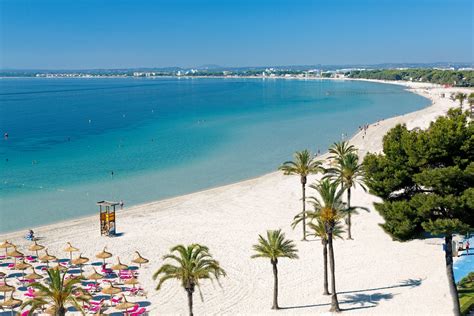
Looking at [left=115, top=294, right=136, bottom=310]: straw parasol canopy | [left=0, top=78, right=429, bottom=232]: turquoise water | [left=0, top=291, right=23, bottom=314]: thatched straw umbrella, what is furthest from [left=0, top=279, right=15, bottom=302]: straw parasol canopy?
[left=0, top=78, right=429, bottom=232]: turquoise water

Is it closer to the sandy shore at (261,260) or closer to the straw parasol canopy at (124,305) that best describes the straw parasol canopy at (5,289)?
the straw parasol canopy at (124,305)

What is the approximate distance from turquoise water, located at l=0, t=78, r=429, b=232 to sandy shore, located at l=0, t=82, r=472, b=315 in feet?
22.8

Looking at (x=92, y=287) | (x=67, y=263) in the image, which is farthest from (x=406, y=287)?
(x=67, y=263)

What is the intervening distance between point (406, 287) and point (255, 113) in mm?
104045

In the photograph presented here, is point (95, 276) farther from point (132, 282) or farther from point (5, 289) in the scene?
point (5, 289)

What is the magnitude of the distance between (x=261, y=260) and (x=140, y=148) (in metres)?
49.9

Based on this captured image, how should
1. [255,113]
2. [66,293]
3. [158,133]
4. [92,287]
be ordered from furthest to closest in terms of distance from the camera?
[255,113] → [158,133] → [92,287] → [66,293]

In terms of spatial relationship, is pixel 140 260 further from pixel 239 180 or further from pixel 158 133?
pixel 158 133

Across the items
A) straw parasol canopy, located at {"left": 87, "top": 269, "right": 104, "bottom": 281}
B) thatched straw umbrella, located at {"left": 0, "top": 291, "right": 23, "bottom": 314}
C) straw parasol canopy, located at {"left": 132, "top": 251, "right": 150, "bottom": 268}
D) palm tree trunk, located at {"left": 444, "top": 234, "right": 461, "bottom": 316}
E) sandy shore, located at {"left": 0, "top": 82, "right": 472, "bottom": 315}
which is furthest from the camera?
straw parasol canopy, located at {"left": 132, "top": 251, "right": 150, "bottom": 268}

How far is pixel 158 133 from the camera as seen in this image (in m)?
93.4

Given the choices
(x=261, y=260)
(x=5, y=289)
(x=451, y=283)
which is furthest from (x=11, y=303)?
(x=451, y=283)

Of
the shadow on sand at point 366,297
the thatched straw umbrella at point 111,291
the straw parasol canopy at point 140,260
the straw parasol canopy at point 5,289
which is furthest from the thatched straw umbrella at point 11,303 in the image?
the shadow on sand at point 366,297

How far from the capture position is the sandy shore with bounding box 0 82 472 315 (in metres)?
24.1

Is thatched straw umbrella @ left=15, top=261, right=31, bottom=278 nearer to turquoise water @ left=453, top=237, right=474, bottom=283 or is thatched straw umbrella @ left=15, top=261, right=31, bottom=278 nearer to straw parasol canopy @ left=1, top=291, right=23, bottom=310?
straw parasol canopy @ left=1, top=291, right=23, bottom=310
